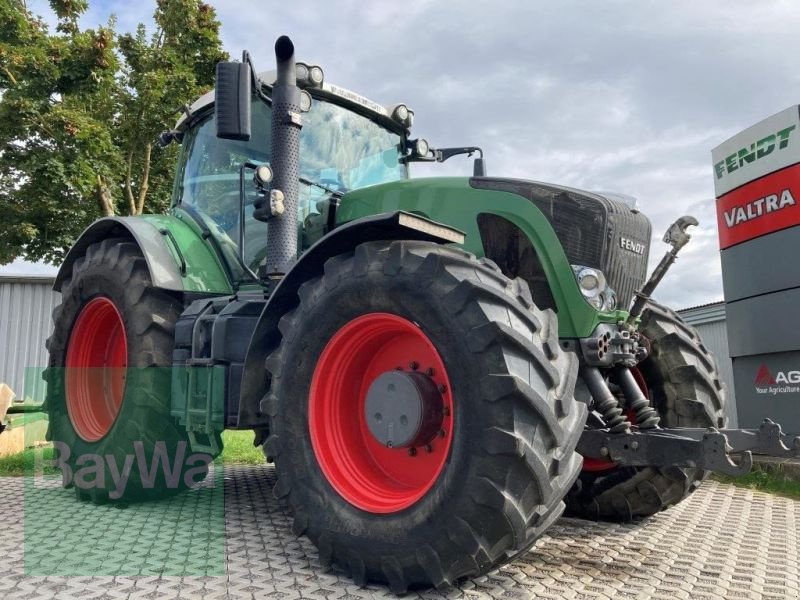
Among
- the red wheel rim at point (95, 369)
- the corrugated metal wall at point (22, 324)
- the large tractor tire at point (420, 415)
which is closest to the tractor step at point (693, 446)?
the large tractor tire at point (420, 415)

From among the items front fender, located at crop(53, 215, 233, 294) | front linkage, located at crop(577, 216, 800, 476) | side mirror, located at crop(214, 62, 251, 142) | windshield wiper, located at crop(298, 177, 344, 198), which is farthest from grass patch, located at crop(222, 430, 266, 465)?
front linkage, located at crop(577, 216, 800, 476)

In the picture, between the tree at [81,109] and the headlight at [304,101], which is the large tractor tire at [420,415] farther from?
the tree at [81,109]

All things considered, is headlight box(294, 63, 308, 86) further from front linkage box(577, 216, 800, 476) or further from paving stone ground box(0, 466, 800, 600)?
paving stone ground box(0, 466, 800, 600)

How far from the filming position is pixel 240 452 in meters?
7.08

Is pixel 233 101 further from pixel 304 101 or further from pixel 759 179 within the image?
pixel 759 179

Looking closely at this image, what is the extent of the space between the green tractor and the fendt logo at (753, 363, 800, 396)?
0.96 meters

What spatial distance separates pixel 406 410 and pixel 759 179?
367 centimetres

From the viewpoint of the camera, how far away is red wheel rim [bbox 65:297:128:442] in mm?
4859

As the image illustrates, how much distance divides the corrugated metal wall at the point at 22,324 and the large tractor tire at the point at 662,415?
12812 mm

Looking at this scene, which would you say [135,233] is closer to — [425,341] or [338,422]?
[338,422]

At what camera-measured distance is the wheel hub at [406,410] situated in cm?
273

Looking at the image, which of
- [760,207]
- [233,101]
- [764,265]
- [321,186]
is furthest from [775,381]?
[233,101]

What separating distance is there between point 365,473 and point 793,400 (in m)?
3.11

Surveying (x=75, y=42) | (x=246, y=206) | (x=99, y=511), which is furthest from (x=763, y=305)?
(x=75, y=42)
